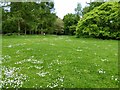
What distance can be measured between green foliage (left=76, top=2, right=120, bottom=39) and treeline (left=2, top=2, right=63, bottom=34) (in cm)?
1352

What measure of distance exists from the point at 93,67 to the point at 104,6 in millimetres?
29913

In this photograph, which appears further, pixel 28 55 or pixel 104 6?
pixel 104 6

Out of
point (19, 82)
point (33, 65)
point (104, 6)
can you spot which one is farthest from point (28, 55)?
point (104, 6)

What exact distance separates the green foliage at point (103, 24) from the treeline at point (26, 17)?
13524 mm

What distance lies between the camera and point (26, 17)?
47.9m

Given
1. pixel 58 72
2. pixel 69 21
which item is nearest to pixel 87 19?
pixel 58 72

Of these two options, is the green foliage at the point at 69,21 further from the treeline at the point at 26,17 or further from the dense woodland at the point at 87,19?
the dense woodland at the point at 87,19

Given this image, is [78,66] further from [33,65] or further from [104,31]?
[104,31]

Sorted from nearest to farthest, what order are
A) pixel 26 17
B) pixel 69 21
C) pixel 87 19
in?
1. pixel 87 19
2. pixel 26 17
3. pixel 69 21

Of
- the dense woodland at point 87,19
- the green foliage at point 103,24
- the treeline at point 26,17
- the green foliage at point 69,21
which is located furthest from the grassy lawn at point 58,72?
the green foliage at point 69,21

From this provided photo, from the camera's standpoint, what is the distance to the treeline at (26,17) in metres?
44.6

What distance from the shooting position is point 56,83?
1021 cm

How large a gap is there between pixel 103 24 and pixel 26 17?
1845 cm

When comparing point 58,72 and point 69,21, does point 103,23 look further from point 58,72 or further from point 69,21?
point 69,21
